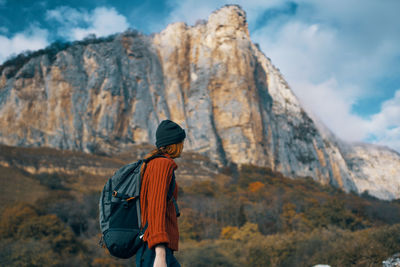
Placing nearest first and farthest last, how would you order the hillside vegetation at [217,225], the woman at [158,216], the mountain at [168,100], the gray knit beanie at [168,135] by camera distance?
the woman at [158,216] < the gray knit beanie at [168,135] < the hillside vegetation at [217,225] < the mountain at [168,100]

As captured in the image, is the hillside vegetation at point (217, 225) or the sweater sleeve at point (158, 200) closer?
the sweater sleeve at point (158, 200)

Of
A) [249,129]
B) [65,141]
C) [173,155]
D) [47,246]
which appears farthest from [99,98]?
[173,155]

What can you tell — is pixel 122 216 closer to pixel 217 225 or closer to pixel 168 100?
pixel 217 225

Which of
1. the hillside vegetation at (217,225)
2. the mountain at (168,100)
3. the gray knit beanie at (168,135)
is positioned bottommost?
the hillside vegetation at (217,225)

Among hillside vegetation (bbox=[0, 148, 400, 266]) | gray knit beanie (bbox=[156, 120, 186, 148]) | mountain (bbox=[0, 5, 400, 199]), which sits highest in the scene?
mountain (bbox=[0, 5, 400, 199])

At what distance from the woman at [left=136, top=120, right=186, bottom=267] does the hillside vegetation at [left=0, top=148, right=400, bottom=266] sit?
7.55 meters

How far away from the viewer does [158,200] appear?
2084 millimetres

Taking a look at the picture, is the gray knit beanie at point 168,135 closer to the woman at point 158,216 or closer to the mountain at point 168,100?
the woman at point 158,216

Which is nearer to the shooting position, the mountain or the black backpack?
the black backpack

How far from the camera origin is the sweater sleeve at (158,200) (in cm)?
203

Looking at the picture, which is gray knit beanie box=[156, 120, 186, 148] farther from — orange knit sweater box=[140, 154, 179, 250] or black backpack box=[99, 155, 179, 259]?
black backpack box=[99, 155, 179, 259]

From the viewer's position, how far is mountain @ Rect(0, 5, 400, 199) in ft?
200

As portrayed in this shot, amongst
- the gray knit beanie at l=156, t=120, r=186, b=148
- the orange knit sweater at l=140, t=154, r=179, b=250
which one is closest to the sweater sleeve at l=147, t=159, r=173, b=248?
the orange knit sweater at l=140, t=154, r=179, b=250

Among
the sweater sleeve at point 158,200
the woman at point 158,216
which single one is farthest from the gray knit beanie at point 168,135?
the sweater sleeve at point 158,200
